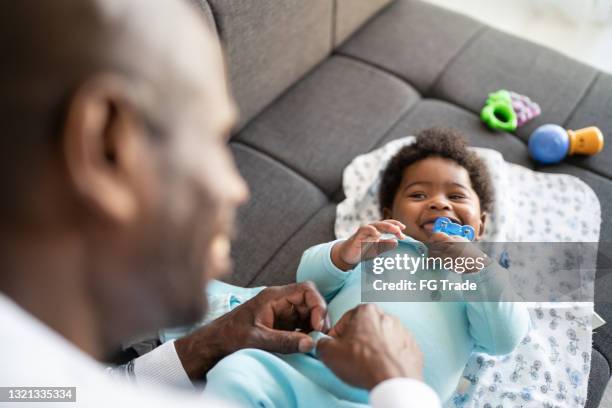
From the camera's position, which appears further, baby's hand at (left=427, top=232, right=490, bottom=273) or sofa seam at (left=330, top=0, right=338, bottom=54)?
sofa seam at (left=330, top=0, right=338, bottom=54)

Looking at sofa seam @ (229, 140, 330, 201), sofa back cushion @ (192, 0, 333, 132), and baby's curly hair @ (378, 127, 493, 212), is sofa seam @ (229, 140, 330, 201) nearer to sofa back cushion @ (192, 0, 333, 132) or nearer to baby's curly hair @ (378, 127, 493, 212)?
sofa back cushion @ (192, 0, 333, 132)

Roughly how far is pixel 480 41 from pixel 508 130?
0.39m

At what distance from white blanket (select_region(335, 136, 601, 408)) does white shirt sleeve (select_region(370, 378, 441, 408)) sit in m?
0.49

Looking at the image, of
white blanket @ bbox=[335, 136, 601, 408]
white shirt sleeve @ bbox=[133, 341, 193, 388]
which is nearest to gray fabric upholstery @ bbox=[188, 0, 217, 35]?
white blanket @ bbox=[335, 136, 601, 408]

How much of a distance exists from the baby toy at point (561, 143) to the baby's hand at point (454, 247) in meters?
0.49

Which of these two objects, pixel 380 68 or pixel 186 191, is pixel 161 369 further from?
pixel 380 68

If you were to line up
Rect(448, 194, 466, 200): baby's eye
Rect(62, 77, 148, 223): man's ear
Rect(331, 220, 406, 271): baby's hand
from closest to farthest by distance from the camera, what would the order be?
Rect(62, 77, 148, 223): man's ear → Rect(331, 220, 406, 271): baby's hand → Rect(448, 194, 466, 200): baby's eye

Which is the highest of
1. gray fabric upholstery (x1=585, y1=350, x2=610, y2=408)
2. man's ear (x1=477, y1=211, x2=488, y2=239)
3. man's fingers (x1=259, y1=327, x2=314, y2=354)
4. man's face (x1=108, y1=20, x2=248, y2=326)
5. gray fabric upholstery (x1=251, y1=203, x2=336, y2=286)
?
man's face (x1=108, y1=20, x2=248, y2=326)

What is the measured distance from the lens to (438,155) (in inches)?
56.2

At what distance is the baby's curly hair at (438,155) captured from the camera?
56.6 inches

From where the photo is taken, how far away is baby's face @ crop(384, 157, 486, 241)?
1.32 meters

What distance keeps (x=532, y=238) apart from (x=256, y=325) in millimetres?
784

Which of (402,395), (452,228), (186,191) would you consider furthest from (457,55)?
(186,191)

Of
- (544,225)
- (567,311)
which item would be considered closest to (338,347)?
(567,311)
